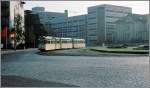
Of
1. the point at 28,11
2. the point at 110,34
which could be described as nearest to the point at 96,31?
the point at 110,34

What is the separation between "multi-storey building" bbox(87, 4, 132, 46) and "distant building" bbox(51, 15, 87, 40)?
2858 millimetres

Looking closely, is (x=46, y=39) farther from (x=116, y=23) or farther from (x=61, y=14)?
(x=61, y=14)

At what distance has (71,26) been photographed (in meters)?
143

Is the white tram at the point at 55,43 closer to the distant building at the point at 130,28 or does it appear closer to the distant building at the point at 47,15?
the distant building at the point at 130,28

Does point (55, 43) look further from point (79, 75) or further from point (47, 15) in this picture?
point (47, 15)

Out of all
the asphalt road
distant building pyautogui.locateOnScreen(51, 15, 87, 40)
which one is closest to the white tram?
the asphalt road

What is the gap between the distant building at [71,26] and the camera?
143375mm

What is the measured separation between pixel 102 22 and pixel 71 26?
13.0 metres

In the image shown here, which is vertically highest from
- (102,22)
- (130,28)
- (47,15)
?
(47,15)

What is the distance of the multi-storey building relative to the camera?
143250 mm

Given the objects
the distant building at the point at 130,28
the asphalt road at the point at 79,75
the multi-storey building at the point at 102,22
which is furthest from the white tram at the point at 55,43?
the multi-storey building at the point at 102,22

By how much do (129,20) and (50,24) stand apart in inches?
1432

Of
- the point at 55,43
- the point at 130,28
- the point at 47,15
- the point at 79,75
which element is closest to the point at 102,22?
the point at 130,28

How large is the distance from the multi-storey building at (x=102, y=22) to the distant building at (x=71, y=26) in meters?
2.86
